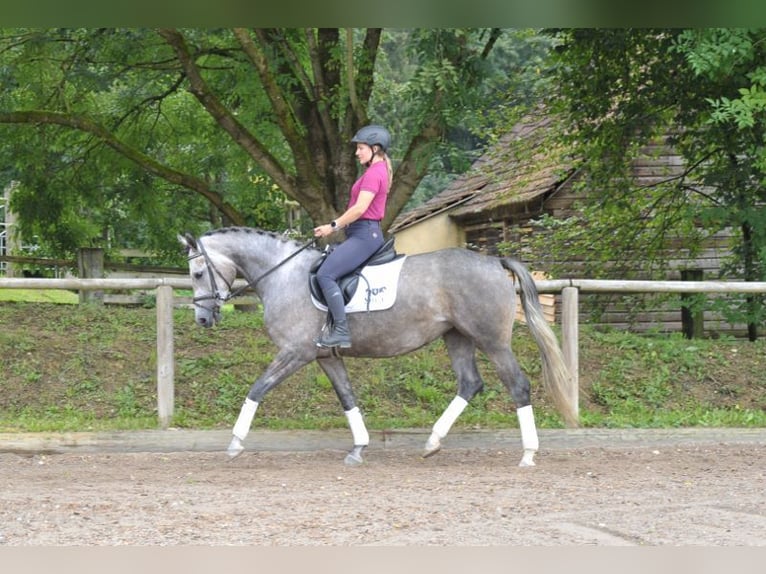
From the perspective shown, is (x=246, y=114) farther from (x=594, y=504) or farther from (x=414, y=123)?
(x=594, y=504)

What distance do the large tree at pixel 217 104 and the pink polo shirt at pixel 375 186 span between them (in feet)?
6.68

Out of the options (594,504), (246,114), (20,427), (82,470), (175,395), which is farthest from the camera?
(246,114)

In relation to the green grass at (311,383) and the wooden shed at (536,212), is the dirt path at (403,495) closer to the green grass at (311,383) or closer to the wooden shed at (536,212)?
the green grass at (311,383)

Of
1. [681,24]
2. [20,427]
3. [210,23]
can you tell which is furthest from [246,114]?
[681,24]

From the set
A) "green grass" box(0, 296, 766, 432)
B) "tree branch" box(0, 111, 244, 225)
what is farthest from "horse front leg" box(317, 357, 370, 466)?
"tree branch" box(0, 111, 244, 225)

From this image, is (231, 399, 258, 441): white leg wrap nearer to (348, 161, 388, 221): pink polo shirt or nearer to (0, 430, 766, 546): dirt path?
(0, 430, 766, 546): dirt path

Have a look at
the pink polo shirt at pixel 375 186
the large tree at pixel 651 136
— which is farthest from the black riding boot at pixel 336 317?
the large tree at pixel 651 136

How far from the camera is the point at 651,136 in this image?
12.7m

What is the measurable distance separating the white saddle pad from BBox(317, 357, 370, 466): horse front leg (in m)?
0.55

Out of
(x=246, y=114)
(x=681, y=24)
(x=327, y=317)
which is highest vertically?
(x=246, y=114)

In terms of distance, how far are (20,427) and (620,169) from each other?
760cm

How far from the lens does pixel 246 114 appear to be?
13.6 metres

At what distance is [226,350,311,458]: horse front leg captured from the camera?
8.40 meters

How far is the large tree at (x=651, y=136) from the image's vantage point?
464 inches
